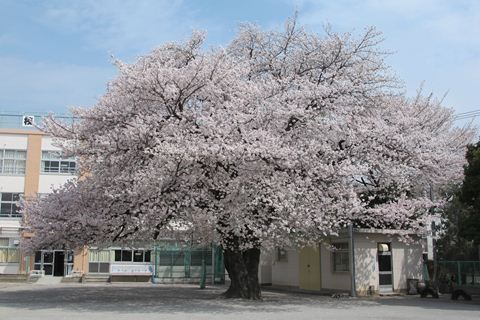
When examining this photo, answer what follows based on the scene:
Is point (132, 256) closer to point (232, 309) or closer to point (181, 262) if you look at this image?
point (181, 262)

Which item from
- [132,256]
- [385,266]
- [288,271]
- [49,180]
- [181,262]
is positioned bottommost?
[288,271]

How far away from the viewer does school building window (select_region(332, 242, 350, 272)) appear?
24.6 metres

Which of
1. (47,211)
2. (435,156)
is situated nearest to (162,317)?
(47,211)

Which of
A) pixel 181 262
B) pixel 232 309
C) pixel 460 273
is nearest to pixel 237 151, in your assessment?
pixel 232 309

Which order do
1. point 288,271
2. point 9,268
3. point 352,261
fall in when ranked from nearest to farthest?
point 352,261, point 288,271, point 9,268

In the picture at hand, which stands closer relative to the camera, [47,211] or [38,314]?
[38,314]

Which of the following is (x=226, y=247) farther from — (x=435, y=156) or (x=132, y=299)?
(x=435, y=156)

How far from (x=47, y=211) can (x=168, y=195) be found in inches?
204

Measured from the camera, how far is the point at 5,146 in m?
41.1

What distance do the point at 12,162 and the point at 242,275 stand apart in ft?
89.4

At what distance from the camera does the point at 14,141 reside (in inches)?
1628

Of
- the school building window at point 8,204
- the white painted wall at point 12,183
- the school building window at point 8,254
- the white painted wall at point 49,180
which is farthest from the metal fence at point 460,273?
the school building window at point 8,204

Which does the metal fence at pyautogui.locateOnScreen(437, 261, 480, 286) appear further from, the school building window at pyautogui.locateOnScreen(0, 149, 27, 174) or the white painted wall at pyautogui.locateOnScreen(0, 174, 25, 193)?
the school building window at pyautogui.locateOnScreen(0, 149, 27, 174)

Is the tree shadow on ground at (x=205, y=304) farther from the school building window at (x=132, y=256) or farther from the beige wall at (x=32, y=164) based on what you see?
the beige wall at (x=32, y=164)
